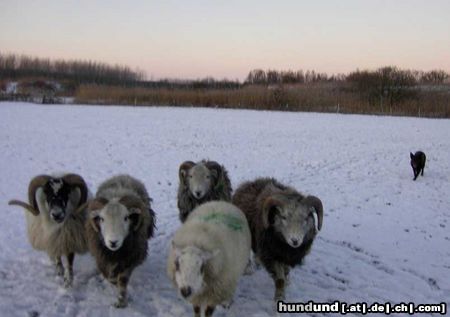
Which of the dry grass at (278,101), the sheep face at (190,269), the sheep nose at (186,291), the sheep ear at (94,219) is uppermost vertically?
the dry grass at (278,101)

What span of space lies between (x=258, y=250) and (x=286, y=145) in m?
14.7

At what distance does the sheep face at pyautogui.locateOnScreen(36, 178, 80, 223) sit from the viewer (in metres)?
5.34

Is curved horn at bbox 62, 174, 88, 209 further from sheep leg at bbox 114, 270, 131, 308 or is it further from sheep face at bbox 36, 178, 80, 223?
sheep leg at bbox 114, 270, 131, 308

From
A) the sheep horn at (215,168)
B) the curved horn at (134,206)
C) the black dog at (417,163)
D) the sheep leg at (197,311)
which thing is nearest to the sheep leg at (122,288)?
the curved horn at (134,206)

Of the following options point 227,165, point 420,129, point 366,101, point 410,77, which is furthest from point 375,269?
point 410,77

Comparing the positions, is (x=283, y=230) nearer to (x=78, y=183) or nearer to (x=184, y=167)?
(x=184, y=167)

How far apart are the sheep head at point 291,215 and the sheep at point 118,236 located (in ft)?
5.16

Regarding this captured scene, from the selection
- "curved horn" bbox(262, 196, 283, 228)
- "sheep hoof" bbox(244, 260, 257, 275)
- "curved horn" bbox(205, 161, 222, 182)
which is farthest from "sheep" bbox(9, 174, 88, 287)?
"curved horn" bbox(262, 196, 283, 228)

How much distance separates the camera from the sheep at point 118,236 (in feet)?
15.8

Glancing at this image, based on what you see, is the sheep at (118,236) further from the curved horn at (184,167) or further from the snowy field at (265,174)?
the curved horn at (184,167)

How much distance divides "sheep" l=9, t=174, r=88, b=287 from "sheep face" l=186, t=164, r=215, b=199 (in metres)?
1.59

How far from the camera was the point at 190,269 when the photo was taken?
13.6 ft

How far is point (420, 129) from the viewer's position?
29016mm

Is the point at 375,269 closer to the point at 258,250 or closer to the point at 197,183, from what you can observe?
the point at 258,250
